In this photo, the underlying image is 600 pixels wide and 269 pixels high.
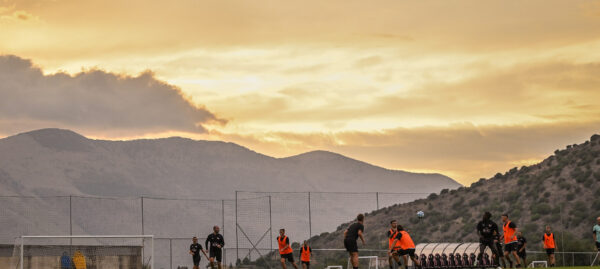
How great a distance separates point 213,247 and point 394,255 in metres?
8.46

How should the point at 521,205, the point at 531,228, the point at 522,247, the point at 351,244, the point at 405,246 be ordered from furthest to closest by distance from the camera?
the point at 521,205 → the point at 531,228 → the point at 522,247 → the point at 351,244 → the point at 405,246

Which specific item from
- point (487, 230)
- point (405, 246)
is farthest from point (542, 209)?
point (405, 246)

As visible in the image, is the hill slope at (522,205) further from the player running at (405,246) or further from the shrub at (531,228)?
the player running at (405,246)

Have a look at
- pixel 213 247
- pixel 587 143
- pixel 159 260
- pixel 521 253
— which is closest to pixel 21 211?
pixel 159 260

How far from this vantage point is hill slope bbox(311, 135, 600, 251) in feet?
268

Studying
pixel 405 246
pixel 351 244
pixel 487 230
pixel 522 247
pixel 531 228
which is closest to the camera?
pixel 405 246

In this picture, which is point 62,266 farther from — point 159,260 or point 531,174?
point 531,174

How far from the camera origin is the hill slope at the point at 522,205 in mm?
81625

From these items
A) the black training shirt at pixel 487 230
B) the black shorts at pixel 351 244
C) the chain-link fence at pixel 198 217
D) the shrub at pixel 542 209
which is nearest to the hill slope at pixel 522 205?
the shrub at pixel 542 209

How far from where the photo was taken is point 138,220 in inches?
4924

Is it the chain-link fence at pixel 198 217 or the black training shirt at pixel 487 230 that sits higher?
the chain-link fence at pixel 198 217

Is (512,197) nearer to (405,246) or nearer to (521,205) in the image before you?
(521,205)

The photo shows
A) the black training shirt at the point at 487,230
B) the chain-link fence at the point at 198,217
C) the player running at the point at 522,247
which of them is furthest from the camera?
the chain-link fence at the point at 198,217

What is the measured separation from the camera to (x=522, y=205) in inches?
3452
